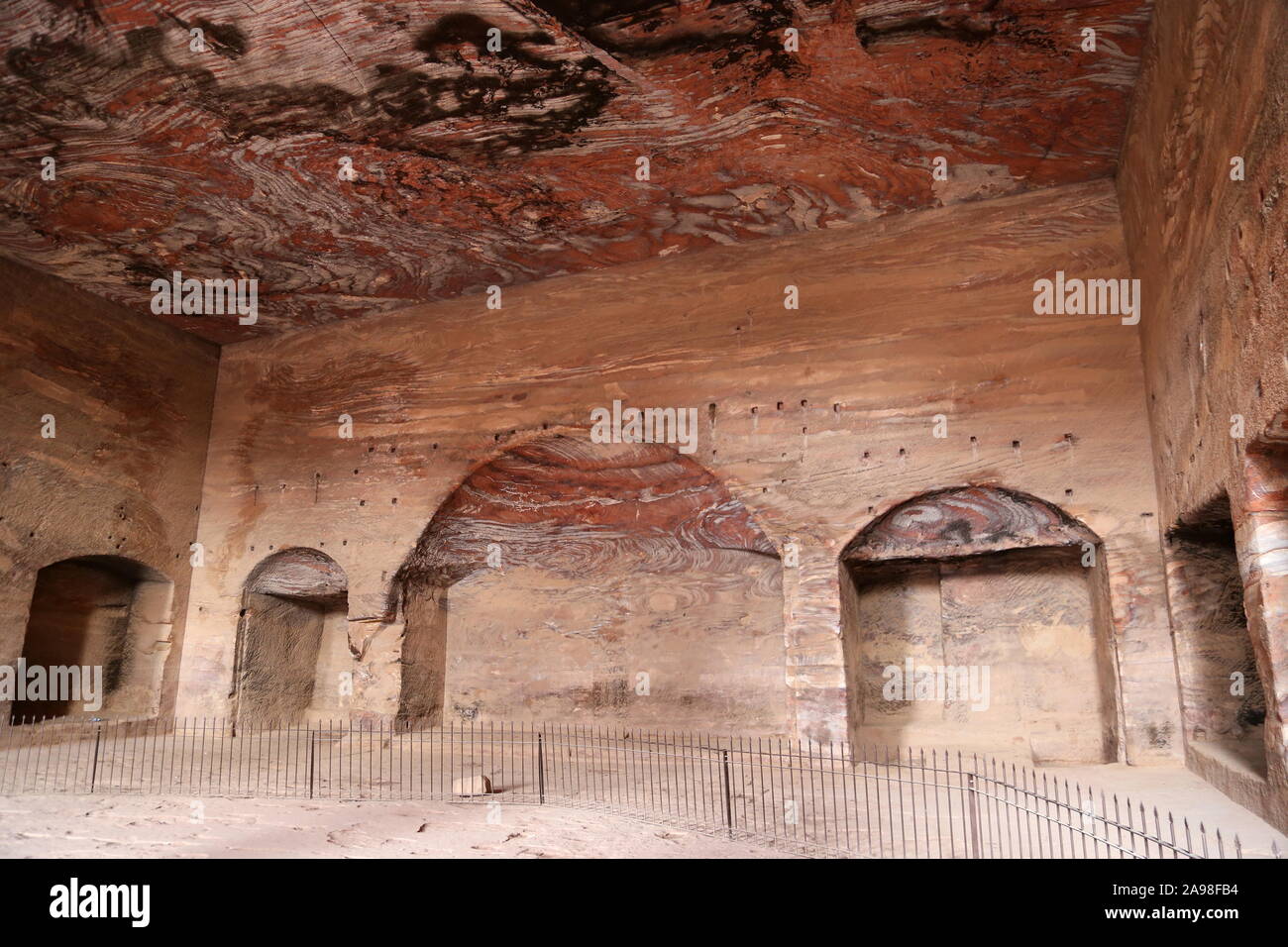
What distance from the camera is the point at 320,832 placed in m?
5.05

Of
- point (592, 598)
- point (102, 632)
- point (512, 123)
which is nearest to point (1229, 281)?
point (512, 123)

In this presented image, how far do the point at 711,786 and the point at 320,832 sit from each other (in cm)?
227

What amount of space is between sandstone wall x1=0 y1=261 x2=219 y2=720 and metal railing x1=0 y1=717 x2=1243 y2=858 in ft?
5.09

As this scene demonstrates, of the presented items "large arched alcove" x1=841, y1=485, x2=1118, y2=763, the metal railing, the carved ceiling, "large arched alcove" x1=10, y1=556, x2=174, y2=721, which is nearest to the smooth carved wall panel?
the metal railing

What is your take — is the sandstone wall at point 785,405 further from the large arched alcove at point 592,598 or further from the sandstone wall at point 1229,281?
the sandstone wall at point 1229,281

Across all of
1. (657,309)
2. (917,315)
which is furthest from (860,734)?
(657,309)

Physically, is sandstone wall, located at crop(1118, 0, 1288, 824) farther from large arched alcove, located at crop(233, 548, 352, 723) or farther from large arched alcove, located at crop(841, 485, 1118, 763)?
large arched alcove, located at crop(233, 548, 352, 723)

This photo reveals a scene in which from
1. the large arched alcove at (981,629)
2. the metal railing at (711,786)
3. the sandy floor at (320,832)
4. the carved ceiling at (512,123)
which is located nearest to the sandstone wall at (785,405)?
the large arched alcove at (981,629)

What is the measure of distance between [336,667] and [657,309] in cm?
586

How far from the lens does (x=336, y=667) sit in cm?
1081

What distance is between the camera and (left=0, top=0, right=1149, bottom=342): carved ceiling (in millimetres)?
5781

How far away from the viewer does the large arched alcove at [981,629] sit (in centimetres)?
735

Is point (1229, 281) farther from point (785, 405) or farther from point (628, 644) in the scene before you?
point (628, 644)

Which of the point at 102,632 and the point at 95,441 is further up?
the point at 95,441
